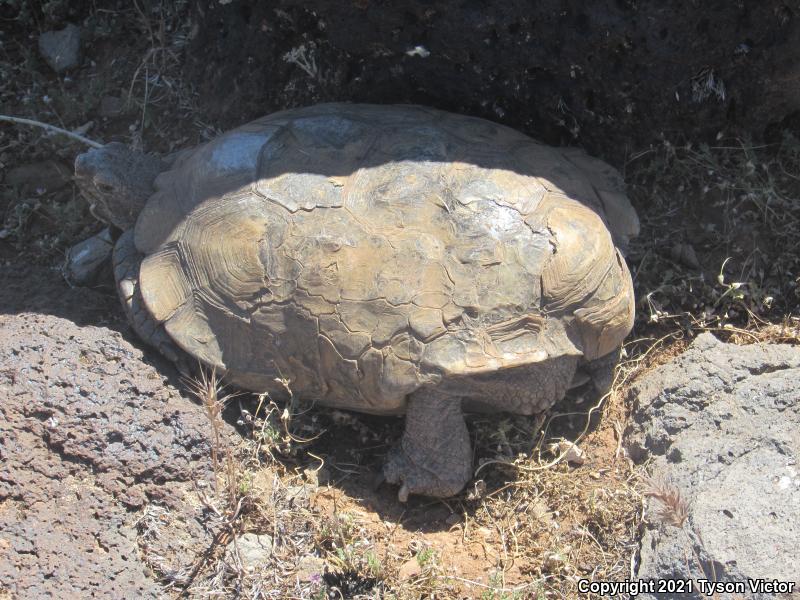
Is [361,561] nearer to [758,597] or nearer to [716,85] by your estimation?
[758,597]

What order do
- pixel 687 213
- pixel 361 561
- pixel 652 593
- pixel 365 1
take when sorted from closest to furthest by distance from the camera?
pixel 652 593
pixel 361 561
pixel 365 1
pixel 687 213

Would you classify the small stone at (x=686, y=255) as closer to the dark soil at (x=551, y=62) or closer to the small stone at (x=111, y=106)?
the dark soil at (x=551, y=62)

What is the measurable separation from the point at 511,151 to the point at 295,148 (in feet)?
3.45

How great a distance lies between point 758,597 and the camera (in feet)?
9.07

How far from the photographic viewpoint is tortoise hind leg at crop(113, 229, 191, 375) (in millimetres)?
3846

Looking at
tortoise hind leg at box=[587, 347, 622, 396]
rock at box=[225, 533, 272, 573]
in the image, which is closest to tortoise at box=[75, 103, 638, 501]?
tortoise hind leg at box=[587, 347, 622, 396]

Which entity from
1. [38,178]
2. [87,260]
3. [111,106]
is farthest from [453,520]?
[111,106]

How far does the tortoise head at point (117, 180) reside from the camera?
13.6ft

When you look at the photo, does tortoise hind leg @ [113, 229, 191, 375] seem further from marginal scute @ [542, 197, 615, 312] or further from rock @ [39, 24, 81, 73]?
marginal scute @ [542, 197, 615, 312]

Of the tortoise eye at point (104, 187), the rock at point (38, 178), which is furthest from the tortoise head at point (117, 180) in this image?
the rock at point (38, 178)

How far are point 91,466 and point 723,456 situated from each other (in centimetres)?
269

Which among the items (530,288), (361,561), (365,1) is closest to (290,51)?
(365,1)

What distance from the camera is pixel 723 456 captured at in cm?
328

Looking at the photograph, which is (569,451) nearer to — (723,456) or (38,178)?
(723,456)
